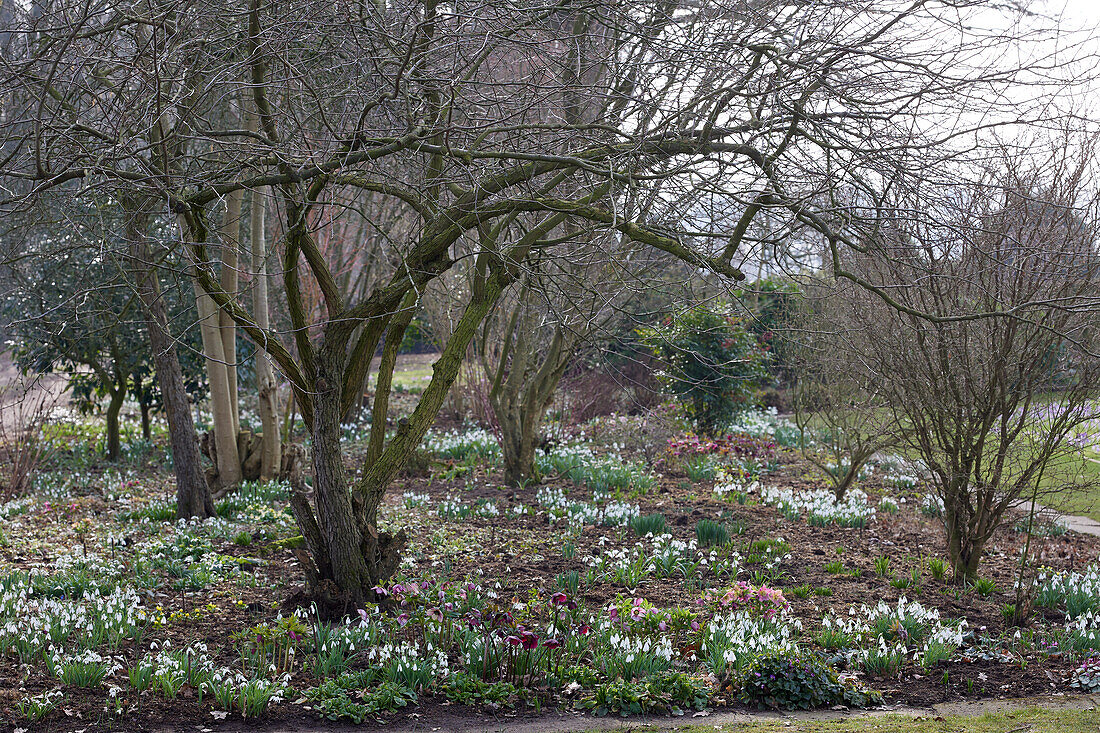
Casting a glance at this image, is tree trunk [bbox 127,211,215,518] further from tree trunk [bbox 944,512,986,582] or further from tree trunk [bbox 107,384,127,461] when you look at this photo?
tree trunk [bbox 944,512,986,582]

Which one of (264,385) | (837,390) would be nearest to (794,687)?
(837,390)

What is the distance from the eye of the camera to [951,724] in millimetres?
4266

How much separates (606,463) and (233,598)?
6.04 metres

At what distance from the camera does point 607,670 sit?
15.0 ft

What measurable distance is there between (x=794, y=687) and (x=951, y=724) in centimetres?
77

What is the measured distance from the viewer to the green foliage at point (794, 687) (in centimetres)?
454

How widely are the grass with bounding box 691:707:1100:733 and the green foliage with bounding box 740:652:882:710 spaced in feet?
0.69

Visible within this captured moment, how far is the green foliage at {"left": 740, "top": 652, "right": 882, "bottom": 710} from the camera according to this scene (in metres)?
4.54

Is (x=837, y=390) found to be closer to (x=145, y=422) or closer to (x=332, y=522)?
(x=332, y=522)

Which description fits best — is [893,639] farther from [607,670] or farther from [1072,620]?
[607,670]

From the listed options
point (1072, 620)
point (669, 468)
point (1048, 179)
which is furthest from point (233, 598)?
point (669, 468)

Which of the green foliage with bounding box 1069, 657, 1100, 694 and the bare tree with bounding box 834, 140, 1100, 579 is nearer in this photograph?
the green foliage with bounding box 1069, 657, 1100, 694

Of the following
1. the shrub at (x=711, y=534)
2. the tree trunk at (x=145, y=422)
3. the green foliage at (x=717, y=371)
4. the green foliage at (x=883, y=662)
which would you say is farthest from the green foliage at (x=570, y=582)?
the tree trunk at (x=145, y=422)

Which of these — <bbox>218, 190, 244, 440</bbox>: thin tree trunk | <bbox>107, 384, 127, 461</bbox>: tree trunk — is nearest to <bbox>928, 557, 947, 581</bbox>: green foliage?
<bbox>218, 190, 244, 440</bbox>: thin tree trunk
